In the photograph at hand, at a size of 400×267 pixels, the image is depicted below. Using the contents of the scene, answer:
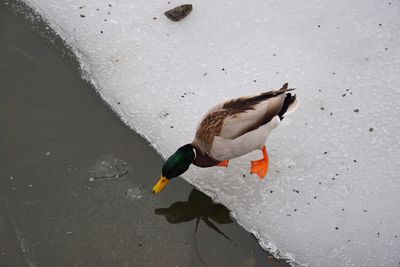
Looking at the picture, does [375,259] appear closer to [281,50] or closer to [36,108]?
[281,50]

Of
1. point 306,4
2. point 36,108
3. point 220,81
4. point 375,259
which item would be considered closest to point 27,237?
point 36,108

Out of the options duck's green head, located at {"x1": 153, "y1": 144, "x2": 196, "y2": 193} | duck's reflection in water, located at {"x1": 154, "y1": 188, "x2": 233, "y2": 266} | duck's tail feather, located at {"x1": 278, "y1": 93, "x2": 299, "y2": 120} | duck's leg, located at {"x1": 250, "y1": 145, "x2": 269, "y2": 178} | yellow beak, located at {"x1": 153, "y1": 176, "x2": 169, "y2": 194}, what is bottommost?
duck's reflection in water, located at {"x1": 154, "y1": 188, "x2": 233, "y2": 266}

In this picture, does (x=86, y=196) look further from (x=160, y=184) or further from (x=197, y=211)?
(x=197, y=211)

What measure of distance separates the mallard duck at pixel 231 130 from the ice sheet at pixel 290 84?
324 millimetres

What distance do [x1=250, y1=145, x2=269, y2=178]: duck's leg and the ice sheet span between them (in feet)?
0.27

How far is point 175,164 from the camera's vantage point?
328 cm

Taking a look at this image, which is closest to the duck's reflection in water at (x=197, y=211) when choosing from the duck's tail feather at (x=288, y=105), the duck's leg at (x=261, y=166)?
the duck's leg at (x=261, y=166)

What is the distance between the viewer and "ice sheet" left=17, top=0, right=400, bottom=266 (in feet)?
11.2

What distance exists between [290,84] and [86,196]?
74.5 inches

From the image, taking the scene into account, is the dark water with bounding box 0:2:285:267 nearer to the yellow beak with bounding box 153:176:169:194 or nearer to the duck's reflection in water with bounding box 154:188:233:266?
the duck's reflection in water with bounding box 154:188:233:266

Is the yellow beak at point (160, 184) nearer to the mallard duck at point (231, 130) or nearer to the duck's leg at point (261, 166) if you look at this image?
the mallard duck at point (231, 130)

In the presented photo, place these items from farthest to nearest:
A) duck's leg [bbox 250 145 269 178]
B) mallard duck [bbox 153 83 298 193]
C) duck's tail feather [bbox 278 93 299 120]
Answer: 1. duck's leg [bbox 250 145 269 178]
2. duck's tail feather [bbox 278 93 299 120]
3. mallard duck [bbox 153 83 298 193]

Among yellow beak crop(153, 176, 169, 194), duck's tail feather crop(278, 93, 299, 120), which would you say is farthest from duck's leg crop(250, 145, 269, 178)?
yellow beak crop(153, 176, 169, 194)

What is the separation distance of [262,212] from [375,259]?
2.69 feet
